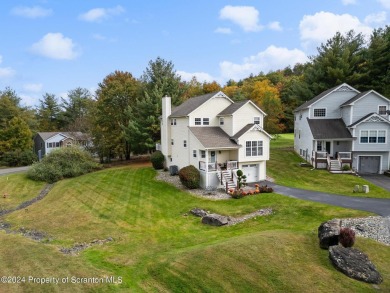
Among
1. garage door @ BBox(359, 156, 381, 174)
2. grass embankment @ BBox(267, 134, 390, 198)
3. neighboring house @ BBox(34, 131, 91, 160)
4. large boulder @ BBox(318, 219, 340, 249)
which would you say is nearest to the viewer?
large boulder @ BBox(318, 219, 340, 249)

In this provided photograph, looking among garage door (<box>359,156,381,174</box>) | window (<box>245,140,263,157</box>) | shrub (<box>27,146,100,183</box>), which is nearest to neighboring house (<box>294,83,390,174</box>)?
garage door (<box>359,156,381,174</box>)

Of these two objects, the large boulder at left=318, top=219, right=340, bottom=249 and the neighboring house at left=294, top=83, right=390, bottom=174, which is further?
the neighboring house at left=294, top=83, right=390, bottom=174

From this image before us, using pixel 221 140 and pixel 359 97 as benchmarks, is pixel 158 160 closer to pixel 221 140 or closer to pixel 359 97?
pixel 221 140

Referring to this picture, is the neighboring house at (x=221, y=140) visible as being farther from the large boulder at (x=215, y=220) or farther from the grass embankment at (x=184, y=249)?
the large boulder at (x=215, y=220)

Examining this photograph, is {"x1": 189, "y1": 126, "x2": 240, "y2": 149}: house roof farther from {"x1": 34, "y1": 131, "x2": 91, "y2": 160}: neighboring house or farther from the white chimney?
{"x1": 34, "y1": 131, "x2": 91, "y2": 160}: neighboring house

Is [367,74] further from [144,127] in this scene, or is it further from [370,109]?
[144,127]

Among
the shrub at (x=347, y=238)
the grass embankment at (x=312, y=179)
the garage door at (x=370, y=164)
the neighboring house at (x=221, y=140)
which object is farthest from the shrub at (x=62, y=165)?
the garage door at (x=370, y=164)

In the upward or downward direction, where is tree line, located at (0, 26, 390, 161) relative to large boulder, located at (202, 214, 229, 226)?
upward
